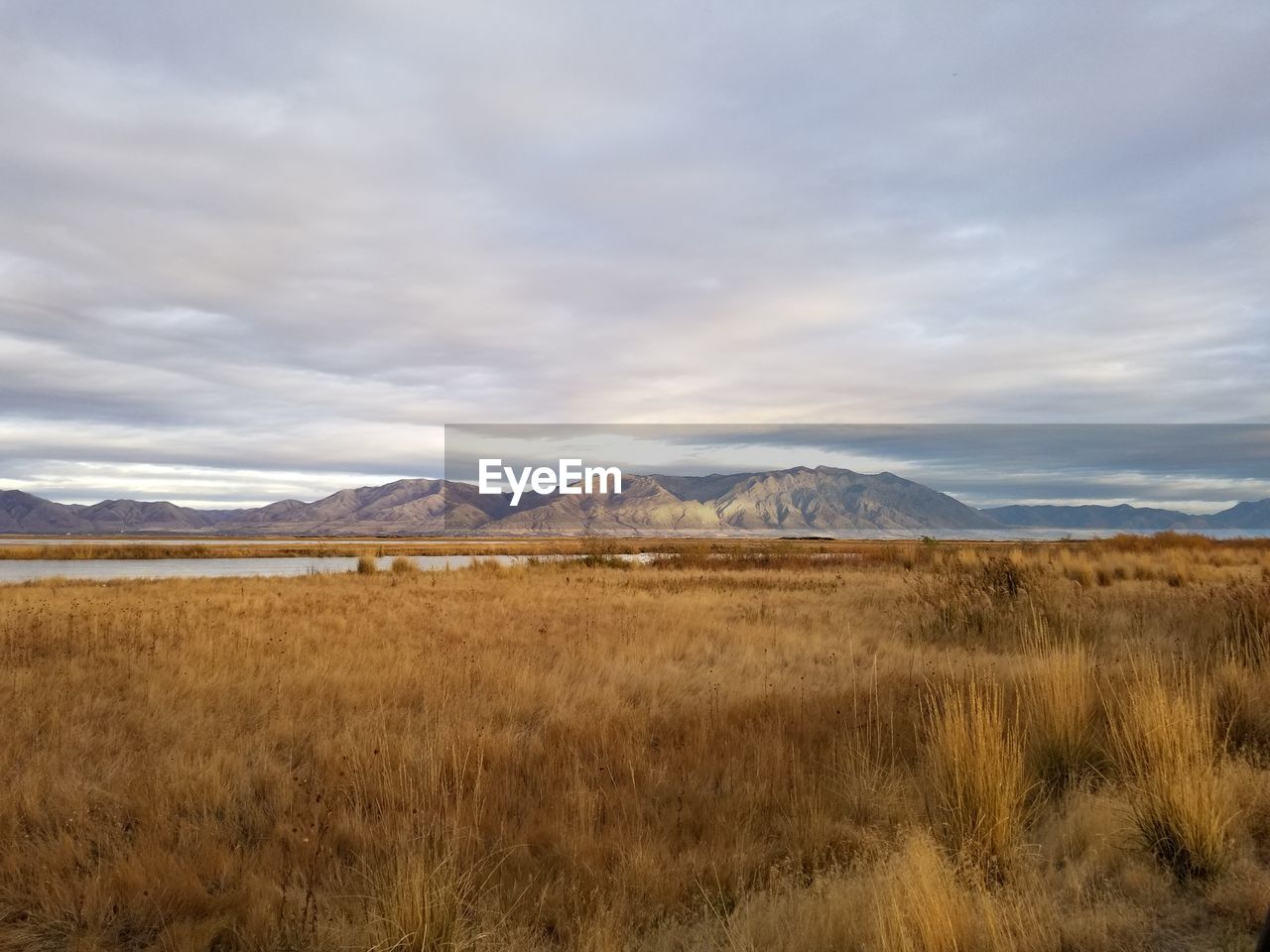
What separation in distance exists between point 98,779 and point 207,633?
7.74 metres

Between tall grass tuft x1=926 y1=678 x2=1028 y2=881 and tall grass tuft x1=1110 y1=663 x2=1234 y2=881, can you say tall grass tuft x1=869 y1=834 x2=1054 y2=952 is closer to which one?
tall grass tuft x1=926 y1=678 x2=1028 y2=881

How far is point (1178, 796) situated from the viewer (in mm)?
4500

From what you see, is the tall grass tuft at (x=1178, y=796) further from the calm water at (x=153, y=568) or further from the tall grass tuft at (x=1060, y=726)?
the calm water at (x=153, y=568)

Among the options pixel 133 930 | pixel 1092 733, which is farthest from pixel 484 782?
pixel 1092 733

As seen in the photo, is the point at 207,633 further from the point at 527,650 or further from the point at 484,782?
the point at 484,782

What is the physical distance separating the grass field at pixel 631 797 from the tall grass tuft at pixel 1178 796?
0.02 m

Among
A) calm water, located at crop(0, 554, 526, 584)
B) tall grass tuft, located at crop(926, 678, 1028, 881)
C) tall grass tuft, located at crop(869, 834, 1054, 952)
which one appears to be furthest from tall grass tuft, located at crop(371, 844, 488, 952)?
calm water, located at crop(0, 554, 526, 584)

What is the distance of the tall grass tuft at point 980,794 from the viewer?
14.9 feet

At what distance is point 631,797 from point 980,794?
93.9 inches

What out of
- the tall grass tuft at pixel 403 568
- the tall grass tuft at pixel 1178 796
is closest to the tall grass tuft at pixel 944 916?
the tall grass tuft at pixel 1178 796

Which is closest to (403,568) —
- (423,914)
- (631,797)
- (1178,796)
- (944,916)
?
(631,797)

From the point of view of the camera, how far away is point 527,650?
1211 cm

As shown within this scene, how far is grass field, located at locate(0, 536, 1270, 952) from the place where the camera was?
3.92 meters

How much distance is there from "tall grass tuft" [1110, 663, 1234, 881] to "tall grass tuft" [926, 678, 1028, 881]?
69 cm
